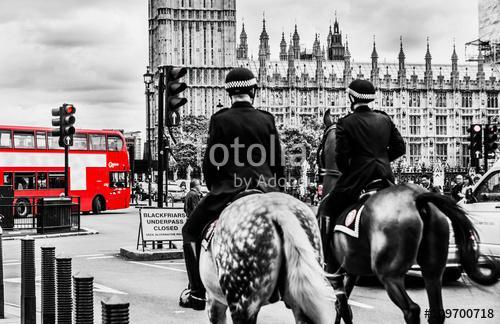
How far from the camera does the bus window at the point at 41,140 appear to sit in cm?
3309

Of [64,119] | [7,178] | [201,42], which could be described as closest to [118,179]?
[7,178]

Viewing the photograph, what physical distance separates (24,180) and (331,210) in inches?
1091

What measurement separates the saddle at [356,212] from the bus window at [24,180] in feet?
90.3

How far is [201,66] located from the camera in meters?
108

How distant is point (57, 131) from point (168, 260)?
610 centimetres

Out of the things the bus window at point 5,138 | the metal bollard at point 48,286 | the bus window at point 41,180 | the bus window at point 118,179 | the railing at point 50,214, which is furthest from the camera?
the bus window at point 118,179

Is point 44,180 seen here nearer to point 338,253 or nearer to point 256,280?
point 338,253

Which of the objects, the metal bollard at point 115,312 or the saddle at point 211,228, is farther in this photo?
the saddle at point 211,228

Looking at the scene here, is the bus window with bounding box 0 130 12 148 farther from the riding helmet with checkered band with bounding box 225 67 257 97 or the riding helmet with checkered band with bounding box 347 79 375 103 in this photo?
the riding helmet with checkered band with bounding box 225 67 257 97

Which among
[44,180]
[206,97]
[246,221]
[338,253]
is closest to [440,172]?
[44,180]

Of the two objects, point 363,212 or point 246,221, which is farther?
point 363,212

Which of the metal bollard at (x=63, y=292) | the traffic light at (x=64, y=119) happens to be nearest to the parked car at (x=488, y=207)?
the metal bollard at (x=63, y=292)

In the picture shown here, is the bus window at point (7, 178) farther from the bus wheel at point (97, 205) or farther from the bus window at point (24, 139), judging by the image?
the bus wheel at point (97, 205)

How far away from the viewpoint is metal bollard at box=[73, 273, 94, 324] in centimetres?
564
